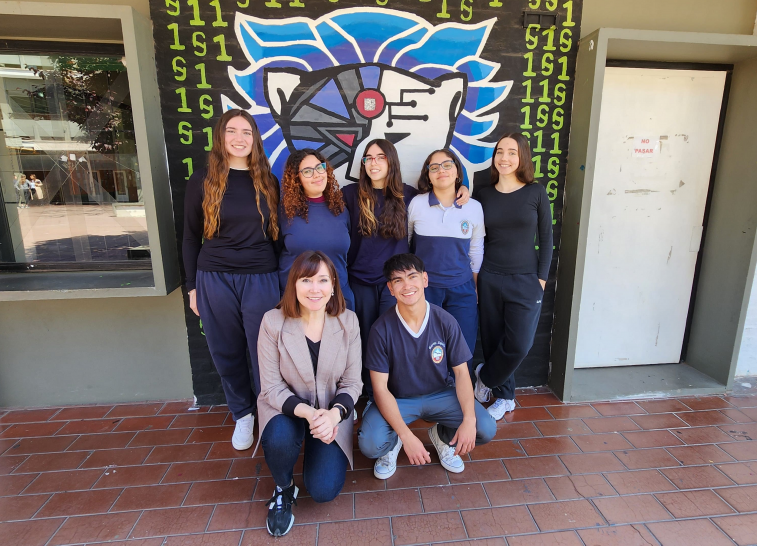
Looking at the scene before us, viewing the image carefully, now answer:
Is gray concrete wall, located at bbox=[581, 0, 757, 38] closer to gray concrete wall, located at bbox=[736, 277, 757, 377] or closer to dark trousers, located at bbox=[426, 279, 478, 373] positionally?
dark trousers, located at bbox=[426, 279, 478, 373]

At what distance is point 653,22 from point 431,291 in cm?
259

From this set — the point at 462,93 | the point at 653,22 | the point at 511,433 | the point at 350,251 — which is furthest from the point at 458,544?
the point at 653,22

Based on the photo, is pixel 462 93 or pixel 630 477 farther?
pixel 462 93

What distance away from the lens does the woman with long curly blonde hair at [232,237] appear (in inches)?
97.0

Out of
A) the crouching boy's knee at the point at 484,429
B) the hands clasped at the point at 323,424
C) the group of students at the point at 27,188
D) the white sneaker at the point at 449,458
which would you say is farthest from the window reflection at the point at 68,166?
the crouching boy's knee at the point at 484,429

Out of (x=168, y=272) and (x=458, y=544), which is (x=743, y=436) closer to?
(x=458, y=544)

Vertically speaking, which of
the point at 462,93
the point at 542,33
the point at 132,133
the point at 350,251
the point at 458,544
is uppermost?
the point at 542,33

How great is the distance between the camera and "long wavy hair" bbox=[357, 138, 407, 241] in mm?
2631

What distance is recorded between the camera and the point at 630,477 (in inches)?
95.7

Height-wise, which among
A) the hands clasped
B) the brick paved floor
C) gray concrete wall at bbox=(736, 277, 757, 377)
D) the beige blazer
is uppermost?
the beige blazer

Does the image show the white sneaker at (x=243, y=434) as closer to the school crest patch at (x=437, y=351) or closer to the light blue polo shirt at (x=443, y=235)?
the school crest patch at (x=437, y=351)

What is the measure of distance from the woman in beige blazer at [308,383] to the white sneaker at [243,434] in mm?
626

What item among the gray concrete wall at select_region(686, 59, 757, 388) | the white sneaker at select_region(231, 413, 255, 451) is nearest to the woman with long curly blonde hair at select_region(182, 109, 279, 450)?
the white sneaker at select_region(231, 413, 255, 451)

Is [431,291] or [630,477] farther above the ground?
[431,291]
